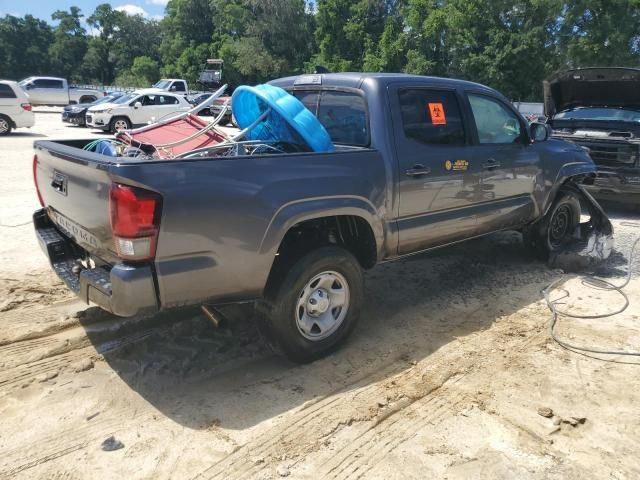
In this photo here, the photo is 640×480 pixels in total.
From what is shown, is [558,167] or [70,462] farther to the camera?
[558,167]

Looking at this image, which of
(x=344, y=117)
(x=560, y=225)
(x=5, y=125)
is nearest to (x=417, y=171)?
(x=344, y=117)

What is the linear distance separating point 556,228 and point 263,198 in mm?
4387

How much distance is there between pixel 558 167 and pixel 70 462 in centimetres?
519

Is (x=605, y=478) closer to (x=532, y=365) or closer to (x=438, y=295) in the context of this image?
(x=532, y=365)

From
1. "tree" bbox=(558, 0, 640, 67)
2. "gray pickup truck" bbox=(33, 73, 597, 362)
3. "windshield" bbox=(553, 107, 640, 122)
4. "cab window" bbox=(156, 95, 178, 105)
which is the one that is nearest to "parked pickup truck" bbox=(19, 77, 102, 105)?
"cab window" bbox=(156, 95, 178, 105)

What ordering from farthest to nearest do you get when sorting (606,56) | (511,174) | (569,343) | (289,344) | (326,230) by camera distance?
(606,56) < (511,174) < (569,343) < (326,230) < (289,344)

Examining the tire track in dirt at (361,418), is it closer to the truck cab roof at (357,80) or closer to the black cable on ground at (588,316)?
the black cable on ground at (588,316)

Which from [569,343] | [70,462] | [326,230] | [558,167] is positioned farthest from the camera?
[558,167]

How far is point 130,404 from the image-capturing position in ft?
10.2

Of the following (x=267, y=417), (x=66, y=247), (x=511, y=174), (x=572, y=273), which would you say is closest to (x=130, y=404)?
(x=267, y=417)

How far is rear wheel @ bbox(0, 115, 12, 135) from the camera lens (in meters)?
16.8

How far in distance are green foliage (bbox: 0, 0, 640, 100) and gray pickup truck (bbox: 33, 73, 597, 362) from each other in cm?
2693

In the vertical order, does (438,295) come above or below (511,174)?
below

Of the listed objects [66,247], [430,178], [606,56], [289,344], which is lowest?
[289,344]
